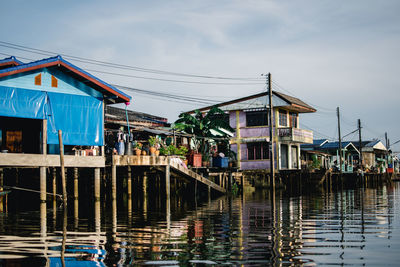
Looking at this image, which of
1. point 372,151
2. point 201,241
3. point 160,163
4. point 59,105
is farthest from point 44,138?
point 372,151

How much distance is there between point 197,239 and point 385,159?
3285 inches

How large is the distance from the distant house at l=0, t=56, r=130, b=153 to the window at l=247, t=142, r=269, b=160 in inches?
842

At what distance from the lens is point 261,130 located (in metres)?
45.0

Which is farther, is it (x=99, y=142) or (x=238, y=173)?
(x=238, y=173)

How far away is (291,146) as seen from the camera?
47.9m

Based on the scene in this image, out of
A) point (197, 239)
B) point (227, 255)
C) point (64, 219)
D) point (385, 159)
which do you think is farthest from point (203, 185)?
point (385, 159)

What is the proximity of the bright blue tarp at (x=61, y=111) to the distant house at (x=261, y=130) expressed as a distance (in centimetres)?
2246

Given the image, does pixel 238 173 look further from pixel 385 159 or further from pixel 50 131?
pixel 385 159

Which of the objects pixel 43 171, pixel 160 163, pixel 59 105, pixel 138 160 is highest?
pixel 59 105

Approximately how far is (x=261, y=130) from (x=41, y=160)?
87.3 feet

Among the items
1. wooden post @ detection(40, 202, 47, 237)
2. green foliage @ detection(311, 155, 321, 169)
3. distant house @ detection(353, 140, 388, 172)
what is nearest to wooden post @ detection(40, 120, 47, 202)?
wooden post @ detection(40, 202, 47, 237)

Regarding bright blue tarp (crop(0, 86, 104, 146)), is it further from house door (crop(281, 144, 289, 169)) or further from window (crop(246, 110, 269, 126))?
house door (crop(281, 144, 289, 169))

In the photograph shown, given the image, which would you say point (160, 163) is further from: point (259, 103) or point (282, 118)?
point (282, 118)

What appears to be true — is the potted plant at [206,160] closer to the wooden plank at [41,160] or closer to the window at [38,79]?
the wooden plank at [41,160]
